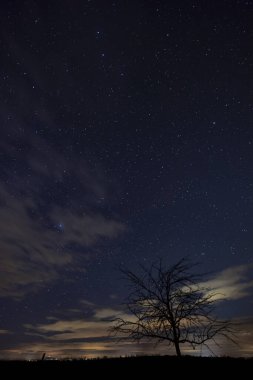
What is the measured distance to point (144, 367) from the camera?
1460 cm

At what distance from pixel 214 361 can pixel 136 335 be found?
5466mm

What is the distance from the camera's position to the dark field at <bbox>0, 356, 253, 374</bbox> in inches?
531

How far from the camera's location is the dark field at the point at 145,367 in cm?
1349

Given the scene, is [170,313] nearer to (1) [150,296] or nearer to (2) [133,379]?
(1) [150,296]

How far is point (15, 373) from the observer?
13438 mm

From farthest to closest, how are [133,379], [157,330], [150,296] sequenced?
[150,296]
[157,330]
[133,379]

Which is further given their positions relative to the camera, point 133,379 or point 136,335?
point 136,335

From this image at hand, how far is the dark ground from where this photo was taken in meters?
13.4

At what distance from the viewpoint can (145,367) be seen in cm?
1460

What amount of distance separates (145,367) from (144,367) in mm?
41

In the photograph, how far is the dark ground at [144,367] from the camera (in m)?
13.4

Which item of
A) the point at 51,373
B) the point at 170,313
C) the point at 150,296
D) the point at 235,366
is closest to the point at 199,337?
the point at 170,313

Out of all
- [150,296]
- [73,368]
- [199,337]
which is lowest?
[73,368]

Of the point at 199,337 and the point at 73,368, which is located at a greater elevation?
the point at 199,337
